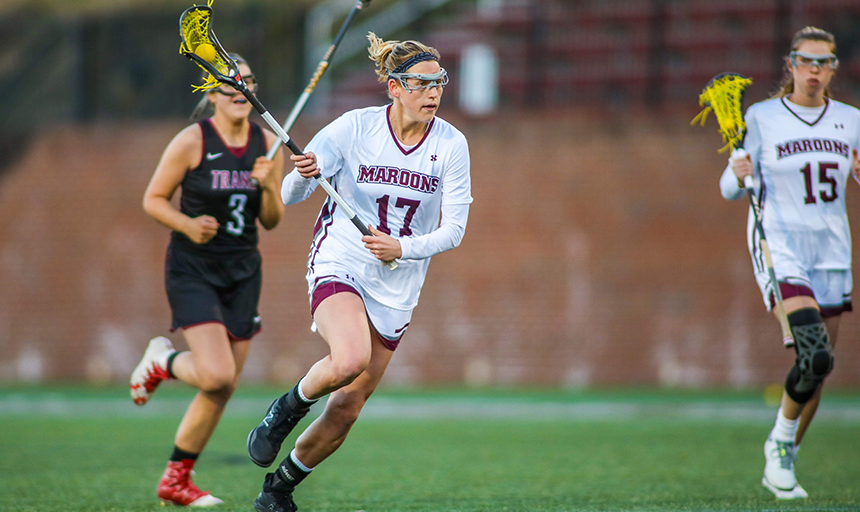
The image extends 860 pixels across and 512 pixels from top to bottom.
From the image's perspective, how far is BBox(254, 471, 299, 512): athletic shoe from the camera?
13.5 feet

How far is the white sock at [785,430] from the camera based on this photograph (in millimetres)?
5016

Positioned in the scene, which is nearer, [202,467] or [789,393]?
[789,393]

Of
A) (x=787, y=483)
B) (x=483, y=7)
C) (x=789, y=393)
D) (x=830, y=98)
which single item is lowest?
(x=787, y=483)

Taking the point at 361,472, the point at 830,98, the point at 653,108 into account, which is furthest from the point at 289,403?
the point at 653,108

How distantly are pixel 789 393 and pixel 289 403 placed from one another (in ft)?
9.04

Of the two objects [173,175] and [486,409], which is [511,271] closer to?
[486,409]

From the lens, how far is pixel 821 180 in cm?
505

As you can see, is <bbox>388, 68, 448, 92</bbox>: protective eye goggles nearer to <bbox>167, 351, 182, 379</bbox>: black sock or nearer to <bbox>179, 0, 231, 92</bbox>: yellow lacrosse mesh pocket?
<bbox>179, 0, 231, 92</bbox>: yellow lacrosse mesh pocket

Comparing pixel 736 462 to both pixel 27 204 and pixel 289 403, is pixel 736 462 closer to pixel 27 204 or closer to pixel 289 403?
pixel 289 403

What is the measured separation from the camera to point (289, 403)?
3961 mm

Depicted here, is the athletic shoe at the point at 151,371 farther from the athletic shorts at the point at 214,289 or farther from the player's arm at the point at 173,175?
the player's arm at the point at 173,175

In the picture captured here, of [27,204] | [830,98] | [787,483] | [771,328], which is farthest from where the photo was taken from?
[27,204]

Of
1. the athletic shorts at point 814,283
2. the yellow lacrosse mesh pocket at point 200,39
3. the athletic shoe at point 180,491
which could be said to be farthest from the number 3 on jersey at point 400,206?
the athletic shorts at point 814,283

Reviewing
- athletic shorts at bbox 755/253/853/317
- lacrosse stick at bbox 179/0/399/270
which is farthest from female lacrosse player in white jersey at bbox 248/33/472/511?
athletic shorts at bbox 755/253/853/317
